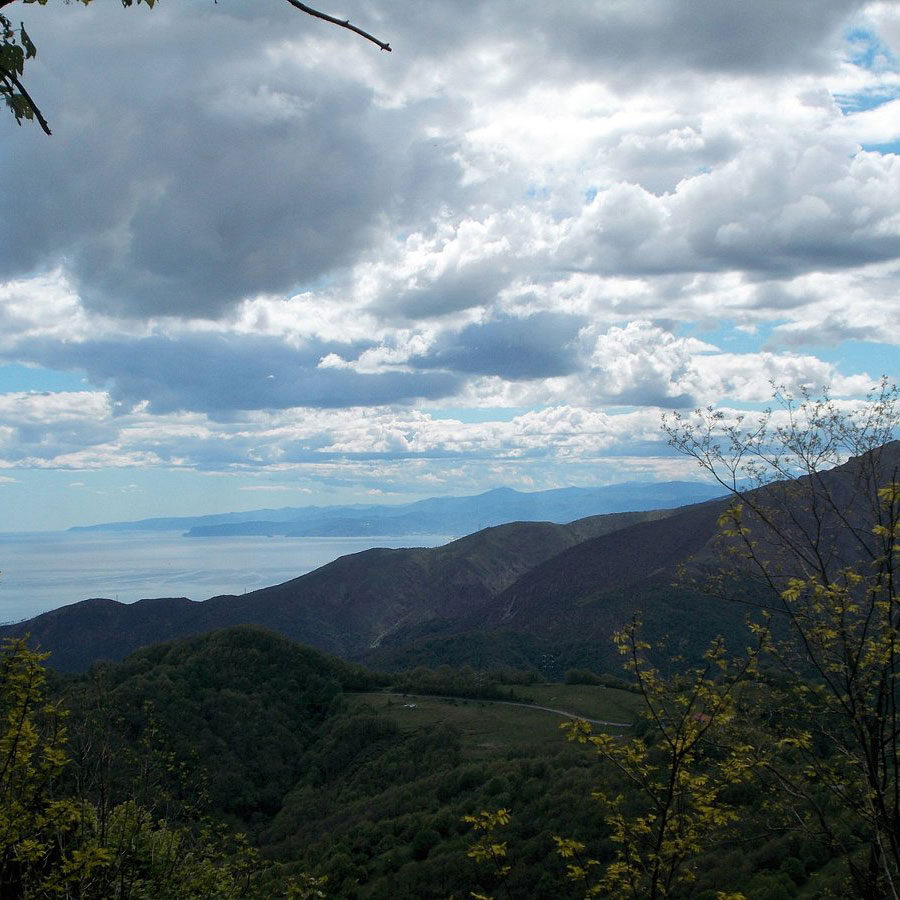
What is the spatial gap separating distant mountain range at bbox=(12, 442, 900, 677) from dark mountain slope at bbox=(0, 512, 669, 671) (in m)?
0.31

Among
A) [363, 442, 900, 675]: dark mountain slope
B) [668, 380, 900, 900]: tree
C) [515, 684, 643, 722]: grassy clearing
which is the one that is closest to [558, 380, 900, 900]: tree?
[668, 380, 900, 900]: tree

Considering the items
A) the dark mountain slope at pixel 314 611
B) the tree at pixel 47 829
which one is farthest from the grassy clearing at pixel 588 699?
the dark mountain slope at pixel 314 611

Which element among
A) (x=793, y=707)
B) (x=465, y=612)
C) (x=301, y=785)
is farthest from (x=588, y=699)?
(x=465, y=612)

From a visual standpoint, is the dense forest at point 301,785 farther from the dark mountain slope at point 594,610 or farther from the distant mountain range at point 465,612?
the distant mountain range at point 465,612

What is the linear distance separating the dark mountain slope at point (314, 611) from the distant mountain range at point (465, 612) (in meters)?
0.31

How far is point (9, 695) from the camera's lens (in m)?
7.14

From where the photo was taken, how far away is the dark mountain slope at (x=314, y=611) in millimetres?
141000

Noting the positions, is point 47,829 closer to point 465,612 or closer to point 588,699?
point 588,699

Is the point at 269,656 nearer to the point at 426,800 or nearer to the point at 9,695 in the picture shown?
the point at 426,800

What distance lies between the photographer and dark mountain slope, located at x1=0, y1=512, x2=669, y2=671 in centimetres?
14100

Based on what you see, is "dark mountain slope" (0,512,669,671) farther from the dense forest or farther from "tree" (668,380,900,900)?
"tree" (668,380,900,900)

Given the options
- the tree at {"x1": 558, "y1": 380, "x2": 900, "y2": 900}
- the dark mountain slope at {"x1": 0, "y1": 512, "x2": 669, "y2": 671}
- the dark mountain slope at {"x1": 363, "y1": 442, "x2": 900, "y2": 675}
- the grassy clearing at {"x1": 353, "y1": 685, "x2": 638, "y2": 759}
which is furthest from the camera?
the dark mountain slope at {"x1": 0, "y1": 512, "x2": 669, "y2": 671}

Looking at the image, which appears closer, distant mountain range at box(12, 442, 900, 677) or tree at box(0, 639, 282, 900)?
tree at box(0, 639, 282, 900)

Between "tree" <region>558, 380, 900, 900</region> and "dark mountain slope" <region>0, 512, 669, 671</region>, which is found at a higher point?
"tree" <region>558, 380, 900, 900</region>
